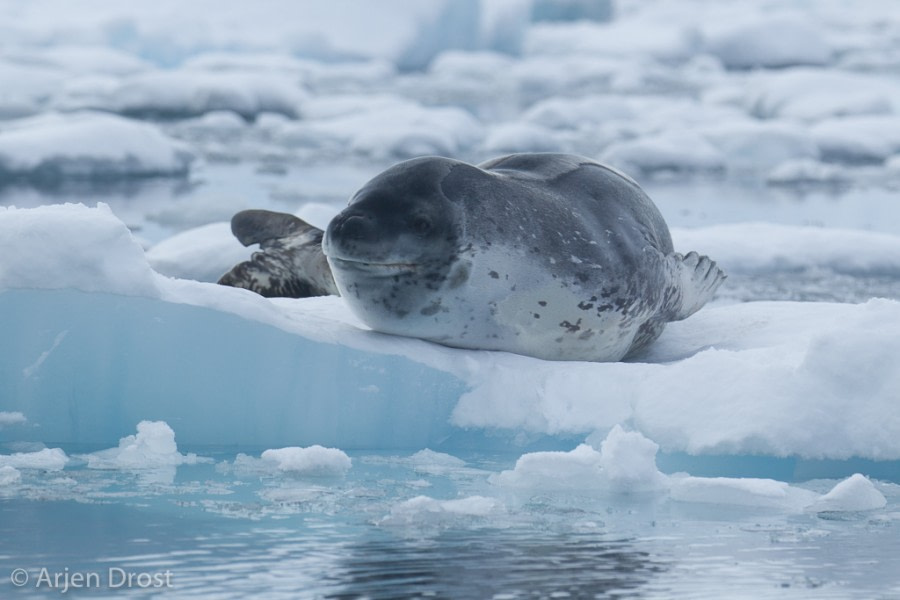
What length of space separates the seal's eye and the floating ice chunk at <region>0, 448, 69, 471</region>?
1.12m

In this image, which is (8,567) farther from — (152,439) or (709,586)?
(709,586)

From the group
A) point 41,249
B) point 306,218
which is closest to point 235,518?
point 41,249

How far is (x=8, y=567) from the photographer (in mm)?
2459

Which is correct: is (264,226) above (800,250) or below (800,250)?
below

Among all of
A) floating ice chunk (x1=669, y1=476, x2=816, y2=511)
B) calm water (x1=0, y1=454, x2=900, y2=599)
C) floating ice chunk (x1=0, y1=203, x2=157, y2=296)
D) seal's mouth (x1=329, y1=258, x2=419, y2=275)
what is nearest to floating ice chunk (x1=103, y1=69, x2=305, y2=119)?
seal's mouth (x1=329, y1=258, x2=419, y2=275)

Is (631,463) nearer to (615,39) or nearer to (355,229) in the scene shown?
(355,229)

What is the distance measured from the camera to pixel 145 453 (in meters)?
3.29

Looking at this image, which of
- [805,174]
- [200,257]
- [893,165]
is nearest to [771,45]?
[893,165]

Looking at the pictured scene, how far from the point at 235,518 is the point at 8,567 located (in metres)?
0.51

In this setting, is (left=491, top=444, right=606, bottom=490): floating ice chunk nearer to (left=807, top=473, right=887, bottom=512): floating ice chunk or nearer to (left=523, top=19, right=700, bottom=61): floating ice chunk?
(left=807, top=473, right=887, bottom=512): floating ice chunk

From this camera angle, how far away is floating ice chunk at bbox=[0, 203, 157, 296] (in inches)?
132

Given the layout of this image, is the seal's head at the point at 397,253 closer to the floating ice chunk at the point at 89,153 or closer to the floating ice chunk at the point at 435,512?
the floating ice chunk at the point at 435,512

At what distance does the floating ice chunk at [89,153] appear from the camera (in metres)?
10.0

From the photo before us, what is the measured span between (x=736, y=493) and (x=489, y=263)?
106 centimetres
